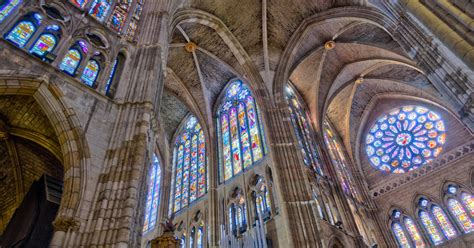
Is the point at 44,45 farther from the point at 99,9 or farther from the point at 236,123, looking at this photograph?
the point at 236,123

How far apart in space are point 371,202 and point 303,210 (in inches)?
323

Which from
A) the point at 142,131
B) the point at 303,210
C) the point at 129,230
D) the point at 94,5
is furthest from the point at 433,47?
the point at 94,5

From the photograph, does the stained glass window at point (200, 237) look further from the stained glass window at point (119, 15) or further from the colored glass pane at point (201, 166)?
the stained glass window at point (119, 15)

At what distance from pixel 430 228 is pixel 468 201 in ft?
6.46

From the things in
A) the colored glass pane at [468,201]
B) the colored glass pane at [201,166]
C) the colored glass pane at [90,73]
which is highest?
the colored glass pane at [201,166]

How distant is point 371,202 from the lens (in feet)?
52.2

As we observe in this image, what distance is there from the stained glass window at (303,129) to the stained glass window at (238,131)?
73.5 inches

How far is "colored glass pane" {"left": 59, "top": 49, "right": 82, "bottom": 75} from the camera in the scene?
6.36m

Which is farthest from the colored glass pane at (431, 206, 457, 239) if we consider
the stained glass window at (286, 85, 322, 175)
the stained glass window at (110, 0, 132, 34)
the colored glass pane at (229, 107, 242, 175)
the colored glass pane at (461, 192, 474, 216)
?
Result: the stained glass window at (110, 0, 132, 34)

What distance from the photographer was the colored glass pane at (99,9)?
8055 millimetres

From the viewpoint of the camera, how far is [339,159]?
17016mm

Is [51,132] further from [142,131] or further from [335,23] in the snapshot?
[335,23]

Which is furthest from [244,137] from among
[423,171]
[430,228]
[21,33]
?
[21,33]

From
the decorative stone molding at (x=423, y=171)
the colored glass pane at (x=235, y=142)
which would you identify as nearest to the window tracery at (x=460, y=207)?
the decorative stone molding at (x=423, y=171)
